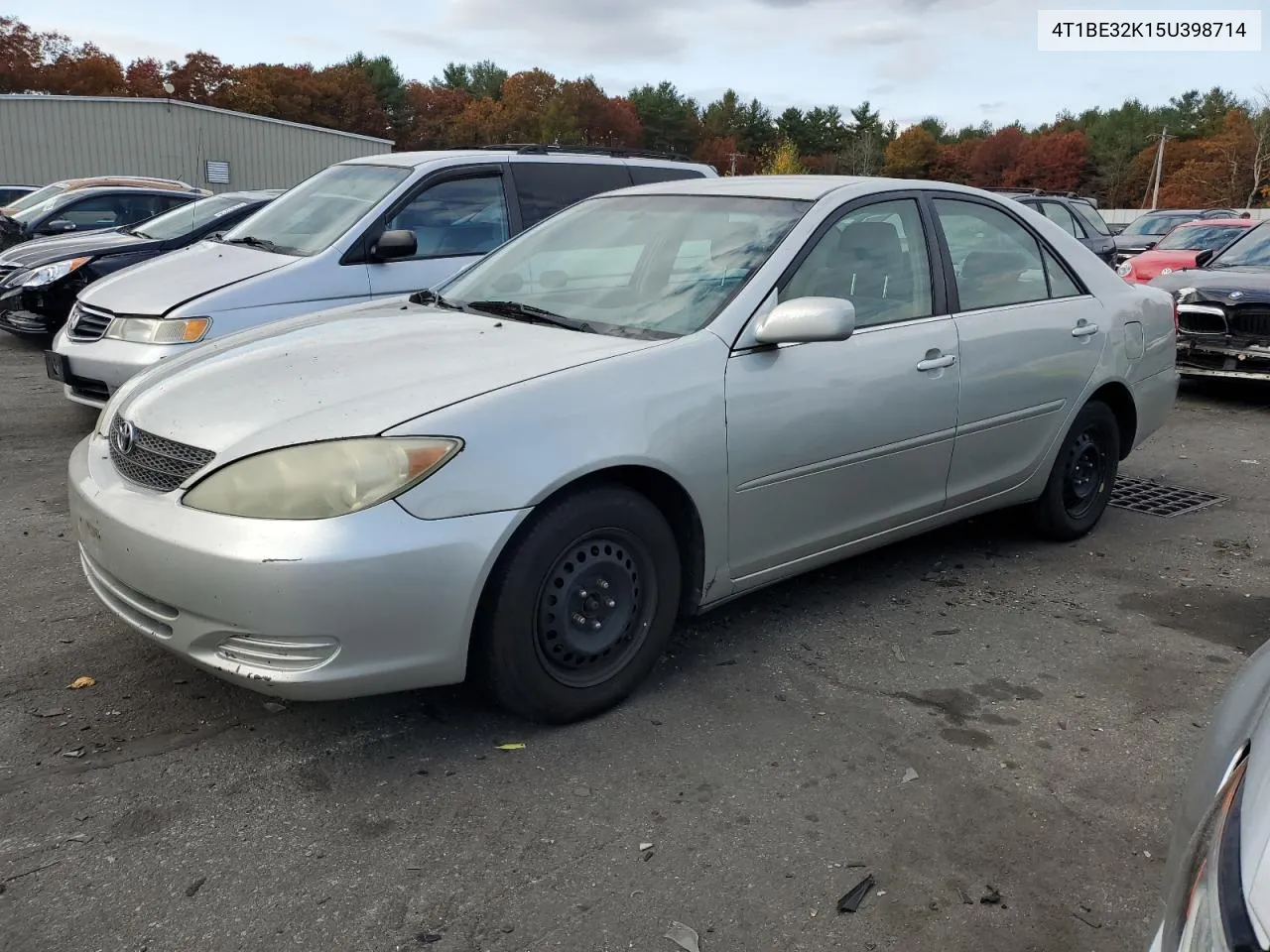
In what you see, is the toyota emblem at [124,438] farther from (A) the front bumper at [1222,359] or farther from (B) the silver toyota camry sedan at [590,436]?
(A) the front bumper at [1222,359]

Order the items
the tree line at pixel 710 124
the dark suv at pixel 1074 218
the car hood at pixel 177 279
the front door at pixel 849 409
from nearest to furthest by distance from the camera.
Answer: the front door at pixel 849 409 < the car hood at pixel 177 279 < the dark suv at pixel 1074 218 < the tree line at pixel 710 124

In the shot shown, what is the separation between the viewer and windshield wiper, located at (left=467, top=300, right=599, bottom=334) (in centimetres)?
362

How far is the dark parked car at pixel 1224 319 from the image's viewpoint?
8.60 m

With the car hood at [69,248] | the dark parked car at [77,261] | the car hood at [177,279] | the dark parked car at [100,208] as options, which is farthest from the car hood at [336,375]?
the dark parked car at [100,208]

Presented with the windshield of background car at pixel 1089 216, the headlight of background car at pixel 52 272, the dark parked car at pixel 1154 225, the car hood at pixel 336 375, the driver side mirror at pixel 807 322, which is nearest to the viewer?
the car hood at pixel 336 375

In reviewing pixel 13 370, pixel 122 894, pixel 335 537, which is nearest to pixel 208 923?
pixel 122 894

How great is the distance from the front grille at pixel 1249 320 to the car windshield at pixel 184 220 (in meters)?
8.62

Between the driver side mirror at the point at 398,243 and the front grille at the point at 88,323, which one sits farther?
the front grille at the point at 88,323

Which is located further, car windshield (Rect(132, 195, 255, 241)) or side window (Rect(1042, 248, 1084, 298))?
car windshield (Rect(132, 195, 255, 241))

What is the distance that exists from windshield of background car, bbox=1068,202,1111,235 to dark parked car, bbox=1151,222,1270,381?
15.9 ft

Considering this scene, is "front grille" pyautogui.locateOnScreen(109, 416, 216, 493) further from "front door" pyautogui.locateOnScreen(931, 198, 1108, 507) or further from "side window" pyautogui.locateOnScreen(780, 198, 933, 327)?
"front door" pyautogui.locateOnScreen(931, 198, 1108, 507)

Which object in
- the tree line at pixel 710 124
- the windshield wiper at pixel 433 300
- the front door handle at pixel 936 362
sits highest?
the tree line at pixel 710 124

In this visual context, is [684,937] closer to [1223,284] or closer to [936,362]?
[936,362]

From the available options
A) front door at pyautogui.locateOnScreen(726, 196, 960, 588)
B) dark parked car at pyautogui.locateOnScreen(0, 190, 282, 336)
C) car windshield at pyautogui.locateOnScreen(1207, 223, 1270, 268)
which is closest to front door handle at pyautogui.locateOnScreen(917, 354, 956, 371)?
front door at pyautogui.locateOnScreen(726, 196, 960, 588)
